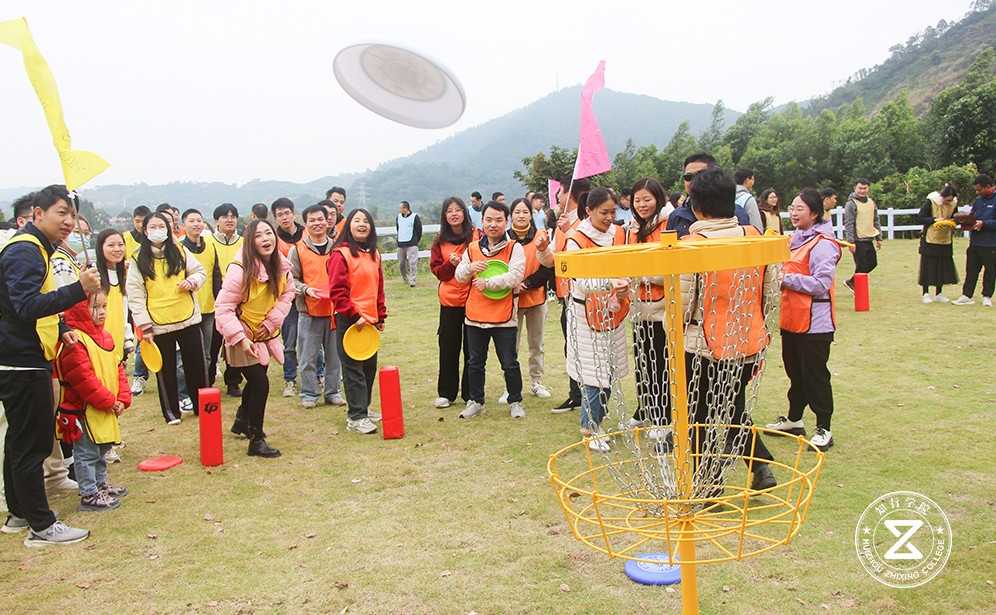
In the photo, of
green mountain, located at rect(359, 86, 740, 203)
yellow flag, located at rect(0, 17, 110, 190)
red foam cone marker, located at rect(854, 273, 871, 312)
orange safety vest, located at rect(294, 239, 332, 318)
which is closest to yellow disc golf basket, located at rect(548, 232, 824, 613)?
yellow flag, located at rect(0, 17, 110, 190)


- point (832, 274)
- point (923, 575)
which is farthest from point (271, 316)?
point (923, 575)

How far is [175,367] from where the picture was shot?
6.49 metres

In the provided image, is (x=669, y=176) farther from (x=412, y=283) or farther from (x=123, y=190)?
(x=123, y=190)

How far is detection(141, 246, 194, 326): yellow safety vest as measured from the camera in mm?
6211

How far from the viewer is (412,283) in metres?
16.0

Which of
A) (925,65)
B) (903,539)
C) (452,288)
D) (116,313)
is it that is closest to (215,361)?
(116,313)

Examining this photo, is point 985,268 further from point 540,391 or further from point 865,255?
point 540,391

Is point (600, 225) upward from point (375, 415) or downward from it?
upward

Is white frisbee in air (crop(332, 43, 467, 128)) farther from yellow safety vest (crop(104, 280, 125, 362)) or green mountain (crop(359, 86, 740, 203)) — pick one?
green mountain (crop(359, 86, 740, 203))

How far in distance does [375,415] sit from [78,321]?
266 centimetres

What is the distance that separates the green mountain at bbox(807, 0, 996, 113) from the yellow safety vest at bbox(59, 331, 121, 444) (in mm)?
54417

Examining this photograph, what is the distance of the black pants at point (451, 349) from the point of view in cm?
662

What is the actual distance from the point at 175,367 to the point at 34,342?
98.3 inches

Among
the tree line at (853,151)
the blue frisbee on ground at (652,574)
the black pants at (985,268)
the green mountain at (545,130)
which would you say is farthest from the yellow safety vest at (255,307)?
the green mountain at (545,130)
